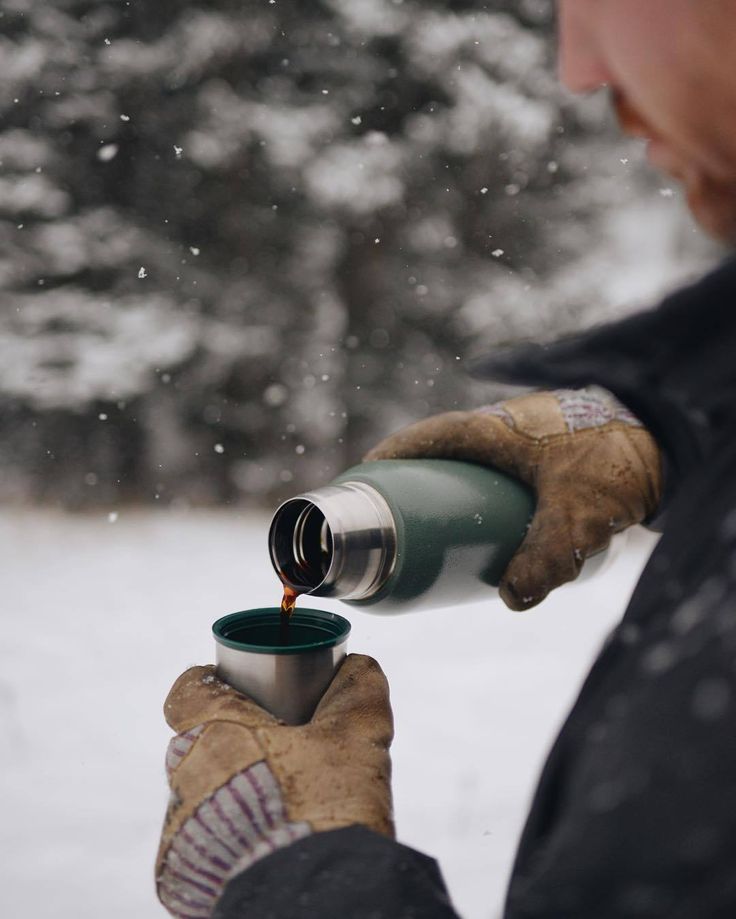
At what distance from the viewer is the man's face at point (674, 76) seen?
43 centimetres

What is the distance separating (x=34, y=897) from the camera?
142 cm

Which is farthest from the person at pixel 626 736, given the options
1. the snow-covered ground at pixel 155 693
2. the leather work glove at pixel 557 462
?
the snow-covered ground at pixel 155 693

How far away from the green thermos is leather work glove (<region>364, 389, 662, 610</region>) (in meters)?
0.03

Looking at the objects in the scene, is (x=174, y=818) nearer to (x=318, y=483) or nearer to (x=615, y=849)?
(x=615, y=849)

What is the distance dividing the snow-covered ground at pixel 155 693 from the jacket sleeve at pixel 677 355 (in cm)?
67

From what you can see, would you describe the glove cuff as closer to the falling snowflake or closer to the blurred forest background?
the blurred forest background

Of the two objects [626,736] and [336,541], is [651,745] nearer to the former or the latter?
[626,736]

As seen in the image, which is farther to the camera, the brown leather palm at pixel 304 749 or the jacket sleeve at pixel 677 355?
the brown leather palm at pixel 304 749

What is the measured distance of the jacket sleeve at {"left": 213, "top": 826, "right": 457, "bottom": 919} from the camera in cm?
56

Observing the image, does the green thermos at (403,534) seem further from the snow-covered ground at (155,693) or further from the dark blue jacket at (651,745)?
the dark blue jacket at (651,745)

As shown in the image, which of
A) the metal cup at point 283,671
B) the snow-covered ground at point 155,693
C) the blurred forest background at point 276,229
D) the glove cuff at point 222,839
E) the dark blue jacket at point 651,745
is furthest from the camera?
the blurred forest background at point 276,229

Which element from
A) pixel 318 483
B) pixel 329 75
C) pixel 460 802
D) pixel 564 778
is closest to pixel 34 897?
pixel 460 802

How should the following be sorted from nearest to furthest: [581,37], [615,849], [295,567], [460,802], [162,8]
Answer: [615,849], [581,37], [295,567], [460,802], [162,8]

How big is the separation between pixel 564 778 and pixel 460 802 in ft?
4.49
